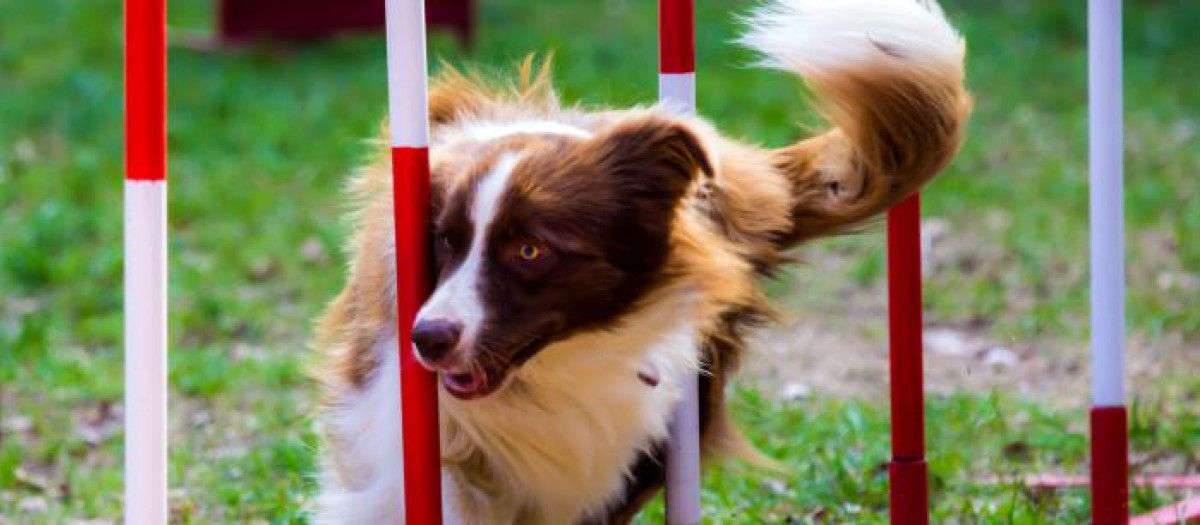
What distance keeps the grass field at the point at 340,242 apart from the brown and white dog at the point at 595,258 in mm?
560

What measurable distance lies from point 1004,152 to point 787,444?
4618 mm

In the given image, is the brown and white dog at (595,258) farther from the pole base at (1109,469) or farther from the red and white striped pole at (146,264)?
the pole base at (1109,469)

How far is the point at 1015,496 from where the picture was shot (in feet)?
14.6

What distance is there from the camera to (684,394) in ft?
12.6

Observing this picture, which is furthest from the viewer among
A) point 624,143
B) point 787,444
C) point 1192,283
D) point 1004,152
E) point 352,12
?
point 352,12

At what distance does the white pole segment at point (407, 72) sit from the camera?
3203 mm

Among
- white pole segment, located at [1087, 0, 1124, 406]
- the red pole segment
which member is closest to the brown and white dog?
the red pole segment

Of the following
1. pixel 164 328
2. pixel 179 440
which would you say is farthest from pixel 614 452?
pixel 179 440

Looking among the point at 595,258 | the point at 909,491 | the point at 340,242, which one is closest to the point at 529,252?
the point at 595,258

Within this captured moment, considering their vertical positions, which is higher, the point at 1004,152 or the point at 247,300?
the point at 1004,152

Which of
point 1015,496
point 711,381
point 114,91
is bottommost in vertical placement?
point 1015,496

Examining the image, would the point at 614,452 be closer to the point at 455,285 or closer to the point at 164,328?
the point at 455,285

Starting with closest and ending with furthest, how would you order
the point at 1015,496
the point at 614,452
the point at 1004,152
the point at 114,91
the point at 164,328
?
the point at 164,328, the point at 614,452, the point at 1015,496, the point at 1004,152, the point at 114,91

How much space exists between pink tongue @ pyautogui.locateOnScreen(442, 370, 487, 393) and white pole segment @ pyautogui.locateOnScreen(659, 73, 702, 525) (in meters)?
0.59
